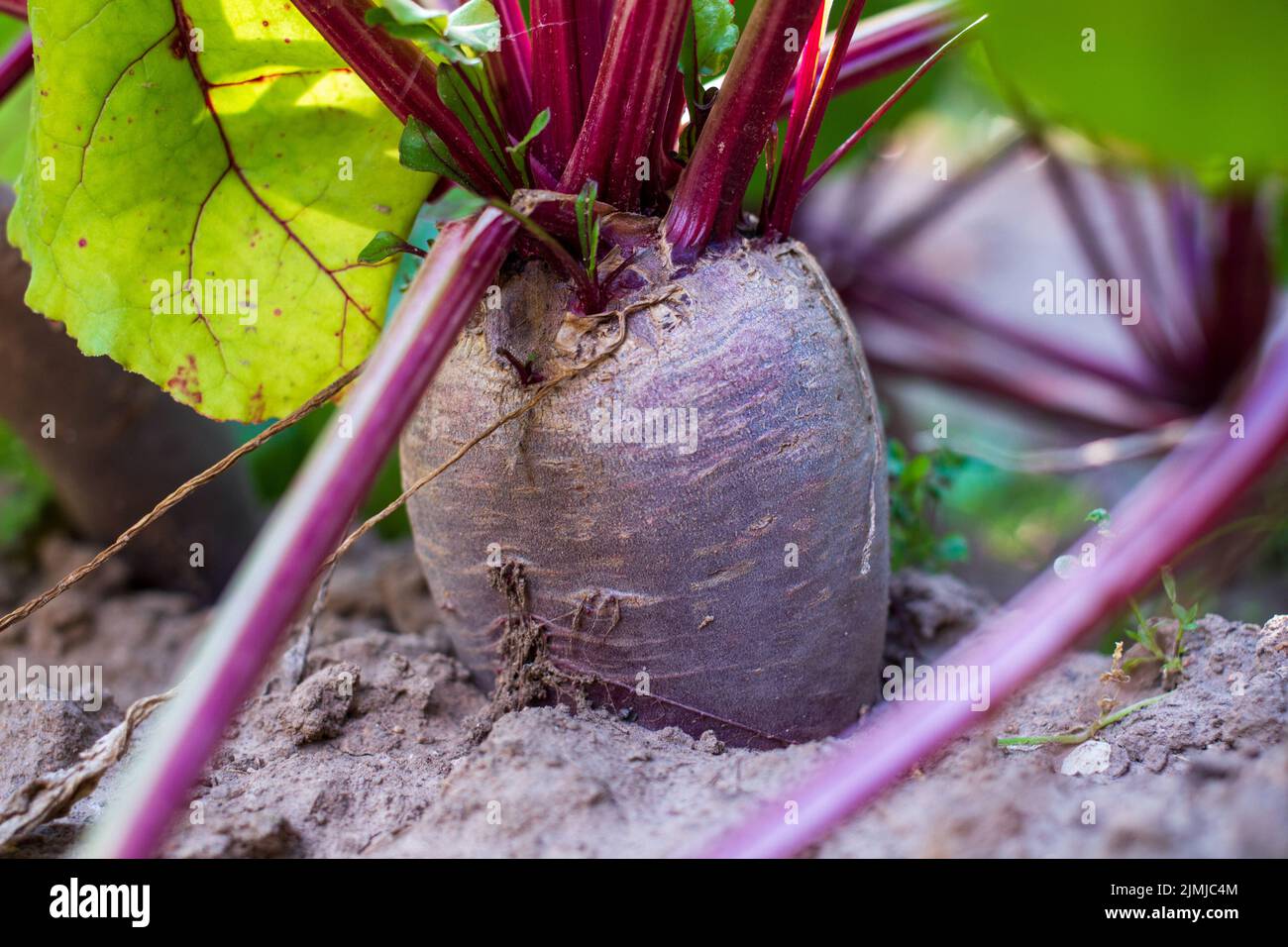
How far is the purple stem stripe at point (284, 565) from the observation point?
0.68 meters

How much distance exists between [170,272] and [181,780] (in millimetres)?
801

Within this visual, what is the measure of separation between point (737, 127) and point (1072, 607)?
59 cm

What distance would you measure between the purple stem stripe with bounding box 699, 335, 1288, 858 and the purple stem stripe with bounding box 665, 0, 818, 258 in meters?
0.52

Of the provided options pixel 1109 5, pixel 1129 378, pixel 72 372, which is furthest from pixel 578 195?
pixel 1129 378

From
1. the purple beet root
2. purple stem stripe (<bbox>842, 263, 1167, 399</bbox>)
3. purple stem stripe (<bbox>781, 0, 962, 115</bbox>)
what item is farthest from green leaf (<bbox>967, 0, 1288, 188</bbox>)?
purple stem stripe (<bbox>842, 263, 1167, 399</bbox>)

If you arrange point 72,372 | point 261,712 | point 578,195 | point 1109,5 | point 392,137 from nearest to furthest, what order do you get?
point 1109,5, point 578,195, point 261,712, point 392,137, point 72,372

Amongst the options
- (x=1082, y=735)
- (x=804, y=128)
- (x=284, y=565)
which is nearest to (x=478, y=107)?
(x=804, y=128)

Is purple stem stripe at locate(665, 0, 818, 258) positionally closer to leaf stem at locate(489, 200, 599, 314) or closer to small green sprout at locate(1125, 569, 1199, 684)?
leaf stem at locate(489, 200, 599, 314)

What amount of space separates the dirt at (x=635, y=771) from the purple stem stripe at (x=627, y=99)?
554mm

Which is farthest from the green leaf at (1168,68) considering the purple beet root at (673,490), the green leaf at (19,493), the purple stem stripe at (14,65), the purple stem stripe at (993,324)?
the purple stem stripe at (993,324)

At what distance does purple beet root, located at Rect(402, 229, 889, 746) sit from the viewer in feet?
3.65

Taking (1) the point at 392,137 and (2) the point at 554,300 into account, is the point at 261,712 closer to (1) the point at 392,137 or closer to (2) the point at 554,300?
(2) the point at 554,300

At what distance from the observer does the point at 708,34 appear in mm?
1121

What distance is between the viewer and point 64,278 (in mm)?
1237
